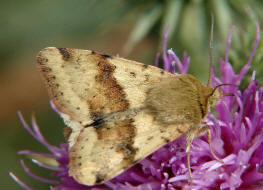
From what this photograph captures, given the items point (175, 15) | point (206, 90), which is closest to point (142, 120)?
point (206, 90)

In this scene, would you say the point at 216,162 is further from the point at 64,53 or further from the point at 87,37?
the point at 87,37

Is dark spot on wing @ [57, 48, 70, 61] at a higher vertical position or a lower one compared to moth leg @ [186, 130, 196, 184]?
higher

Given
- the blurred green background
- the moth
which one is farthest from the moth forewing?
the blurred green background

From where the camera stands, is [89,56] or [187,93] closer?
[187,93]

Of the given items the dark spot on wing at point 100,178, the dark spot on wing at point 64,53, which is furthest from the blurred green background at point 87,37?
the dark spot on wing at point 100,178

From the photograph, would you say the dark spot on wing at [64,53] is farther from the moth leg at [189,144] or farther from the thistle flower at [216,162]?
the moth leg at [189,144]

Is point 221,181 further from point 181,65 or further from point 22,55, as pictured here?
point 22,55

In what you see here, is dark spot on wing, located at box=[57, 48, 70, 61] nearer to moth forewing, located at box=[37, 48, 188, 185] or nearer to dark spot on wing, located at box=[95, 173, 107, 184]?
moth forewing, located at box=[37, 48, 188, 185]

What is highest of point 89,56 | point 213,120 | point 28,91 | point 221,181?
point 89,56
